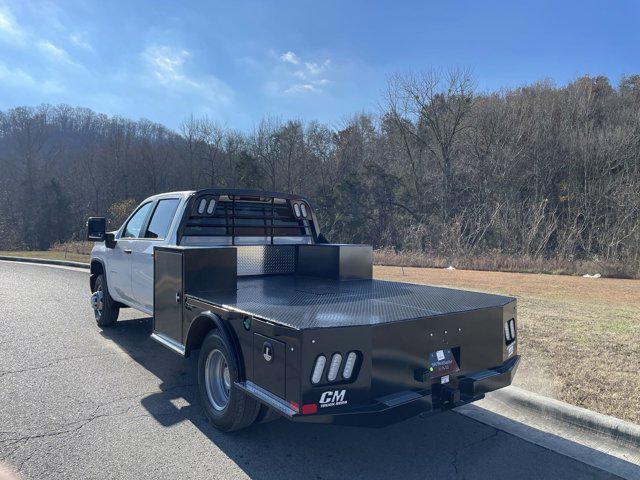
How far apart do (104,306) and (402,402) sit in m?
5.69

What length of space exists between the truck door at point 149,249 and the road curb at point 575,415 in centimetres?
395

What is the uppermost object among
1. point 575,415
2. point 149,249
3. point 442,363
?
point 149,249

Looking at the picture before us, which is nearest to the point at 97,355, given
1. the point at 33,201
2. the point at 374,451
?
the point at 374,451

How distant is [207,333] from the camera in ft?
13.2

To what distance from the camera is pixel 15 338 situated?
6.84m

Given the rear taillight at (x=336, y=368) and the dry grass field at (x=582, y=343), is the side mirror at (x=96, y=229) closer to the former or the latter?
the rear taillight at (x=336, y=368)

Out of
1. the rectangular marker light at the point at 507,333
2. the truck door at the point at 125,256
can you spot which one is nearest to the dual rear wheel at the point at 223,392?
the rectangular marker light at the point at 507,333

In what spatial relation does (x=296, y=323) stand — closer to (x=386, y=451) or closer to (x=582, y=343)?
(x=386, y=451)

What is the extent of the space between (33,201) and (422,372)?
2318 inches

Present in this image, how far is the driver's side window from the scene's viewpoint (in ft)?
20.7

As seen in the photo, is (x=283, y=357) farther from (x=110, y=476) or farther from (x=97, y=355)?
(x=97, y=355)

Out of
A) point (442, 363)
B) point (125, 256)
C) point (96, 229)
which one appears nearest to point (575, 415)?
point (442, 363)

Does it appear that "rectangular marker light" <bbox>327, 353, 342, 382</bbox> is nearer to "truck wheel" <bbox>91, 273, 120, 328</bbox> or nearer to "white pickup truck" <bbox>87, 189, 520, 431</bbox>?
"white pickup truck" <bbox>87, 189, 520, 431</bbox>

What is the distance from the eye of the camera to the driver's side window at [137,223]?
6314 millimetres
